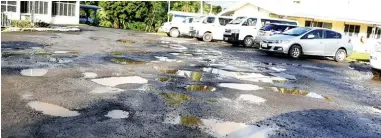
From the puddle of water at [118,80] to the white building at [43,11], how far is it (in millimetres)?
26939

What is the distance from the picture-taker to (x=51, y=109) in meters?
5.53

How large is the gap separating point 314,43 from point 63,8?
96.7ft

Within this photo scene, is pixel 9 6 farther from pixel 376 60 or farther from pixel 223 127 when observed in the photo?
pixel 223 127

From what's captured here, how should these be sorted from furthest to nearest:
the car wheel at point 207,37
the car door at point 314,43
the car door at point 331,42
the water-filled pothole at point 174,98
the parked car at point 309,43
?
the car wheel at point 207,37 < the car door at point 331,42 < the car door at point 314,43 < the parked car at point 309,43 < the water-filled pothole at point 174,98

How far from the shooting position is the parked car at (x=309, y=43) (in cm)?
1730

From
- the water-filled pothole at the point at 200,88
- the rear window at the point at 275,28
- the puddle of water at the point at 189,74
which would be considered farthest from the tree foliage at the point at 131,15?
the water-filled pothole at the point at 200,88

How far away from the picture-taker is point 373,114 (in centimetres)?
718

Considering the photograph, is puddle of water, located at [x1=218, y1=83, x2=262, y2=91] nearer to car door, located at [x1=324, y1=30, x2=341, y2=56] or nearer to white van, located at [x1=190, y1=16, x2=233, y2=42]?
car door, located at [x1=324, y1=30, x2=341, y2=56]

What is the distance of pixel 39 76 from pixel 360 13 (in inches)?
1263

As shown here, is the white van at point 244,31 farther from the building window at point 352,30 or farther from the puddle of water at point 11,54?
the puddle of water at point 11,54

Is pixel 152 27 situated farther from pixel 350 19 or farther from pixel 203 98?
pixel 203 98

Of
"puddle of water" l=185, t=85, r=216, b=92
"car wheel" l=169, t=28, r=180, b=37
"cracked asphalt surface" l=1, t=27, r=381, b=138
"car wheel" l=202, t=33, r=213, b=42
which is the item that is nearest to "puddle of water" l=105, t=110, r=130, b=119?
"cracked asphalt surface" l=1, t=27, r=381, b=138

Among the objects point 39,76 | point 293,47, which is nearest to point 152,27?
point 293,47

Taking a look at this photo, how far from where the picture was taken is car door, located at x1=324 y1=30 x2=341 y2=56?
18.3 meters
